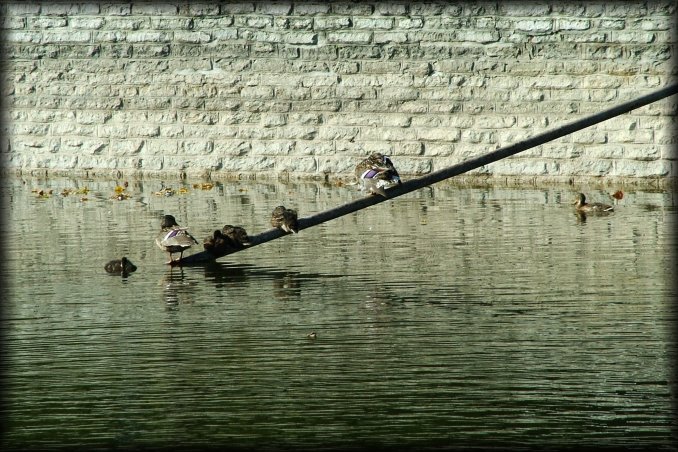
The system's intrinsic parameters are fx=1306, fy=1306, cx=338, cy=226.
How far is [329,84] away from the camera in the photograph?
2217 centimetres

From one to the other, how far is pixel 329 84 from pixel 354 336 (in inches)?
494

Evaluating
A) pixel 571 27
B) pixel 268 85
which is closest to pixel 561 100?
pixel 571 27

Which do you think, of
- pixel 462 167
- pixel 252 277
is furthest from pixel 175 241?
pixel 462 167

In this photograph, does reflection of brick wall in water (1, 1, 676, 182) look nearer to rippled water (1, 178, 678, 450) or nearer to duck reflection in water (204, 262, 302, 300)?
rippled water (1, 178, 678, 450)

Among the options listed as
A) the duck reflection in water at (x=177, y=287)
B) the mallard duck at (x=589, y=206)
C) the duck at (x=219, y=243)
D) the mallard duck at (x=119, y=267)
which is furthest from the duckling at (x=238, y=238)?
the mallard duck at (x=589, y=206)

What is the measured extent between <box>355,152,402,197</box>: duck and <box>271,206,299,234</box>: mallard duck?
812 millimetres

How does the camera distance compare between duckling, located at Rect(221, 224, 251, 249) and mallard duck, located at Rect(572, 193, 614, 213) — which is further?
mallard duck, located at Rect(572, 193, 614, 213)

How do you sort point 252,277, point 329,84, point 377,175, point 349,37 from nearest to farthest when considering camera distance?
point 252,277 → point 377,175 → point 349,37 → point 329,84

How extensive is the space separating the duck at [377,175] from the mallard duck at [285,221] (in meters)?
0.81

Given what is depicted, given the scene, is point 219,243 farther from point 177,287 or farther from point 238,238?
point 177,287

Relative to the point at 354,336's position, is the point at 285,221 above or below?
above

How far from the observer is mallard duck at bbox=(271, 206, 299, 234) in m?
13.7

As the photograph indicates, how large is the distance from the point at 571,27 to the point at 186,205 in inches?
270

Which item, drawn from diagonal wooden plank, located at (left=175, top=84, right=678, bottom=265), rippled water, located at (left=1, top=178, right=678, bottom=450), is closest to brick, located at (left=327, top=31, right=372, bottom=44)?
rippled water, located at (left=1, top=178, right=678, bottom=450)
